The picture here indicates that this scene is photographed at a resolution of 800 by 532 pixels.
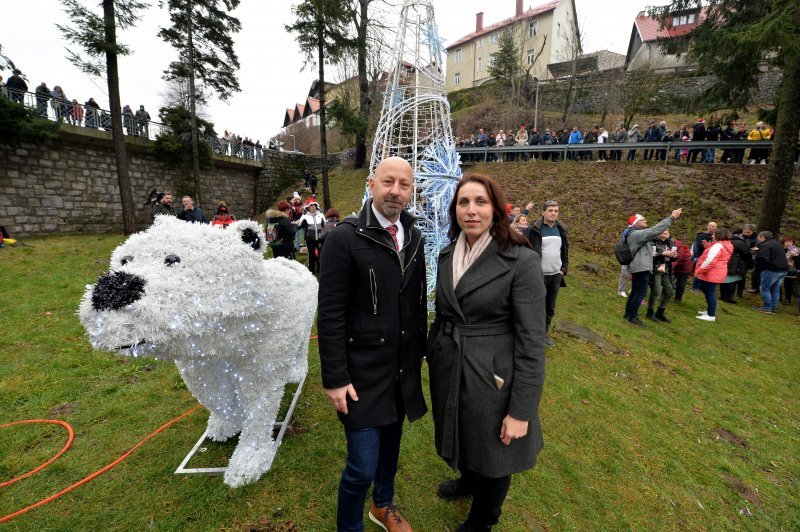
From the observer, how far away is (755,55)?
8414 mm

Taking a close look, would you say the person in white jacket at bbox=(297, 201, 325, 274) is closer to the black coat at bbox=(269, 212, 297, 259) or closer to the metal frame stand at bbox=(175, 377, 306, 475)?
the black coat at bbox=(269, 212, 297, 259)

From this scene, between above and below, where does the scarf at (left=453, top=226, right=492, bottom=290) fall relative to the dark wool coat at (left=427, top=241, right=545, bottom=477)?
above

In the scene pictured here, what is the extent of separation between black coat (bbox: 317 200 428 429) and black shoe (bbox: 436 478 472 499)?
3.51ft

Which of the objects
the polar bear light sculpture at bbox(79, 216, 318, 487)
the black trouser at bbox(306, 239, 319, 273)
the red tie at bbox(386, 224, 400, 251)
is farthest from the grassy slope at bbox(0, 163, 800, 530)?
the black trouser at bbox(306, 239, 319, 273)

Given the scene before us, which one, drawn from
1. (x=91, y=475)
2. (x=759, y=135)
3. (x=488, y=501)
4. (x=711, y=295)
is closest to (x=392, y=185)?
(x=488, y=501)

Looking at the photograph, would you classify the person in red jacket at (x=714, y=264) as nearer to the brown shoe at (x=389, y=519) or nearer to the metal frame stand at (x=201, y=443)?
the brown shoe at (x=389, y=519)

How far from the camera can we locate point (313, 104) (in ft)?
156

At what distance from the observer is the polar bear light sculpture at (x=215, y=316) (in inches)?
63.4

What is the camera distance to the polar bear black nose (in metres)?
1.57

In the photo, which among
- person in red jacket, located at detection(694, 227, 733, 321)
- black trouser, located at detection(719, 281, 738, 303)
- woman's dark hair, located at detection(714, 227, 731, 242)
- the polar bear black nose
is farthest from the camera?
black trouser, located at detection(719, 281, 738, 303)

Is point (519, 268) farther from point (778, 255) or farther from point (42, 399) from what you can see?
point (778, 255)

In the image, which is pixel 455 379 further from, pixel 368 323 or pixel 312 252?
pixel 312 252

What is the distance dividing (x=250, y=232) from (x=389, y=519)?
1.96m

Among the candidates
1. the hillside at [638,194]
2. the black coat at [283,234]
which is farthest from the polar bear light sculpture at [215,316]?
the hillside at [638,194]
